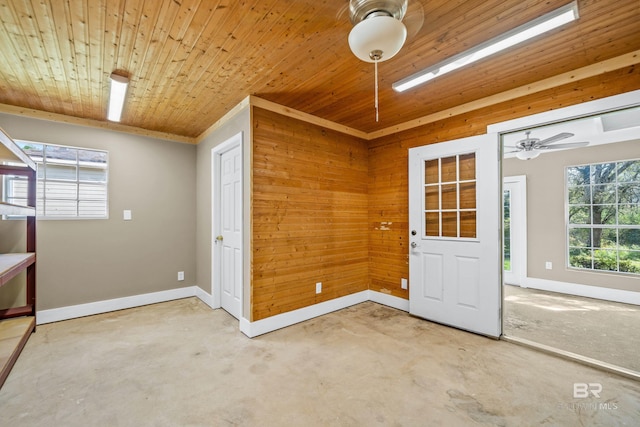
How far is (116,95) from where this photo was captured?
2803 mm

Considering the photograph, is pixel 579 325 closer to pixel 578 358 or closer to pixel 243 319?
pixel 578 358

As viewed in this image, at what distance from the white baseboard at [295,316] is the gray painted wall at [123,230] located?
1927mm

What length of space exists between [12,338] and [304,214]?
9.85 ft

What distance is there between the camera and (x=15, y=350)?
7.61ft

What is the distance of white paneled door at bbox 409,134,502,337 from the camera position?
9.39 feet

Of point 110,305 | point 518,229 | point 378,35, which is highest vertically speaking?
point 378,35

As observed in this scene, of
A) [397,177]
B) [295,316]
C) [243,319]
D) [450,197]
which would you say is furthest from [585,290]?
[243,319]

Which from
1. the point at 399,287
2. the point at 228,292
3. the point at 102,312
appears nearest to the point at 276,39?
the point at 228,292

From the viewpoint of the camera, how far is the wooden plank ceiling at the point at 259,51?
171 centimetres

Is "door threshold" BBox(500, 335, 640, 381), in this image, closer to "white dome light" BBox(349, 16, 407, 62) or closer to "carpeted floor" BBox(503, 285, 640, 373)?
"carpeted floor" BBox(503, 285, 640, 373)

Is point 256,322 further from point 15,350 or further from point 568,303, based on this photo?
point 568,303

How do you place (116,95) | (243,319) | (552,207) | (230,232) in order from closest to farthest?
1. (116,95)
2. (243,319)
3. (230,232)
4. (552,207)

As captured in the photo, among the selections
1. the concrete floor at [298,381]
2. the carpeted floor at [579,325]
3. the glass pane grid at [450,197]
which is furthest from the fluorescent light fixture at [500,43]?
the carpeted floor at [579,325]

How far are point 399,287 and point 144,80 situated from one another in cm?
380
